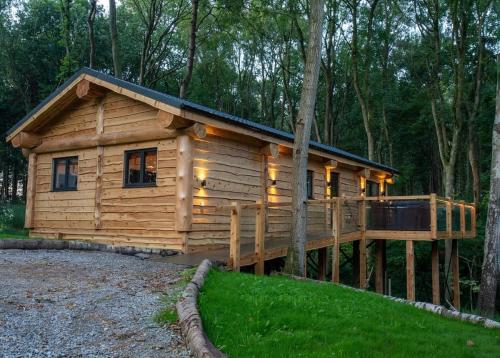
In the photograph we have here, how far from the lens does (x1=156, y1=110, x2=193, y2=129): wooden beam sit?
34.7ft

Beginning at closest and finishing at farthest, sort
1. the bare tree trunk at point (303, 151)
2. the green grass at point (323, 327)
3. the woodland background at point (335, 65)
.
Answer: the green grass at point (323, 327) < the bare tree trunk at point (303, 151) < the woodland background at point (335, 65)

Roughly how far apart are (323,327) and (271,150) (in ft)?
27.9

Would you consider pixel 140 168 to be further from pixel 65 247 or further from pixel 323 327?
pixel 323 327

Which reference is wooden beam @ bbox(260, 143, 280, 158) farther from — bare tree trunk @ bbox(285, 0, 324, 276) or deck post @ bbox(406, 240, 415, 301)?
deck post @ bbox(406, 240, 415, 301)

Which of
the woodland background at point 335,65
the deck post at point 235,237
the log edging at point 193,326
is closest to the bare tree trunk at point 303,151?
the deck post at point 235,237

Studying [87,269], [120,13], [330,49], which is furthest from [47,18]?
[87,269]

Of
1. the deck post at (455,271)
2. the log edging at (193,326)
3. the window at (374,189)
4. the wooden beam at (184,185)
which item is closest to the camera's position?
the log edging at (193,326)

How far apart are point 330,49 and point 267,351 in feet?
74.4

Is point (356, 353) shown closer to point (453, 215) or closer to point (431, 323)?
point (431, 323)

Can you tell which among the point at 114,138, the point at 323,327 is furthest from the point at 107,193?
the point at 323,327

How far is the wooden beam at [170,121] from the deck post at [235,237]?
2.67m

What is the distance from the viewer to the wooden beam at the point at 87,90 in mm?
12773

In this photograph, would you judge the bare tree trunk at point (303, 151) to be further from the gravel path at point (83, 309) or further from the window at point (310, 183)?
the window at point (310, 183)

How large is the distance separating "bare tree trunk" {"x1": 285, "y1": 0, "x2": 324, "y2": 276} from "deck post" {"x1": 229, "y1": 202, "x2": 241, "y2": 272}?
129 cm
